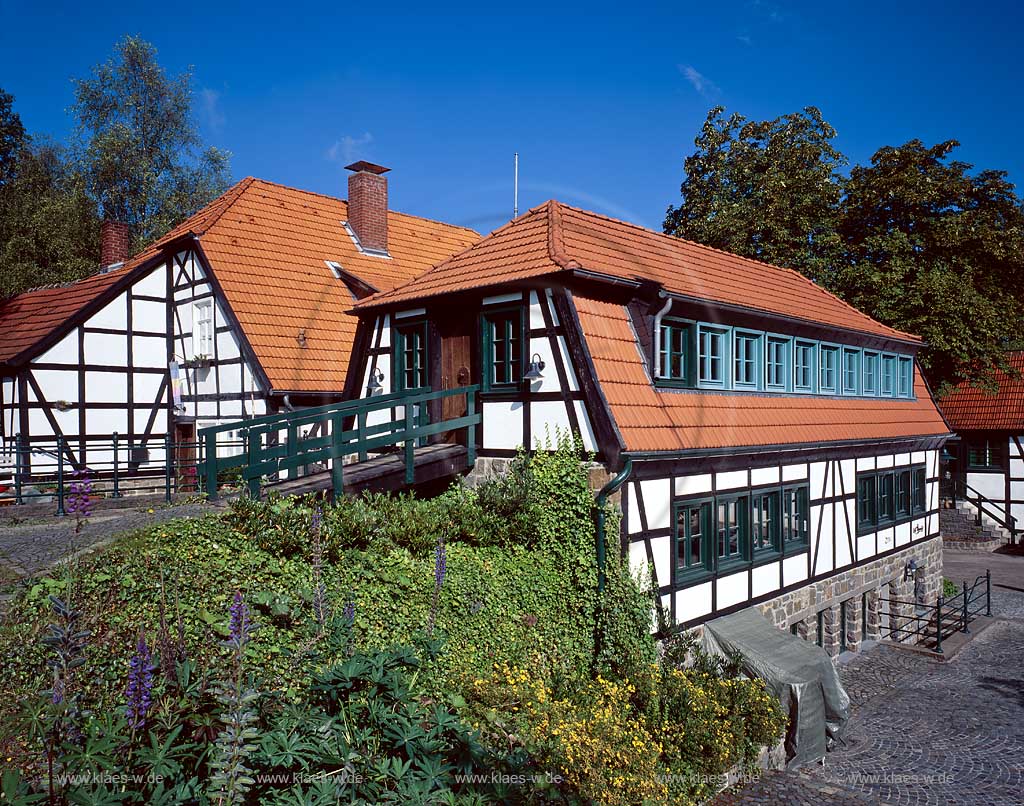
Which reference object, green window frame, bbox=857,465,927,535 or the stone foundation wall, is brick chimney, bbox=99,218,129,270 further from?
green window frame, bbox=857,465,927,535

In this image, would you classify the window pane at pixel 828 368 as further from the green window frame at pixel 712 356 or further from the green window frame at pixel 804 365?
the green window frame at pixel 712 356

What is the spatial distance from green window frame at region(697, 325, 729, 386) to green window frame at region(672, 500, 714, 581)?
2162mm

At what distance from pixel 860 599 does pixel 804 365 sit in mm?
5341

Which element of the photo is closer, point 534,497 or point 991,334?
point 534,497

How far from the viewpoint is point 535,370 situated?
10711mm

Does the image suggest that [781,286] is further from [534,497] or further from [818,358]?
[534,497]

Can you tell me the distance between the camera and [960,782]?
9.70m

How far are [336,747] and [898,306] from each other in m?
23.7

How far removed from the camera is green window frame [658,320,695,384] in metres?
11.8

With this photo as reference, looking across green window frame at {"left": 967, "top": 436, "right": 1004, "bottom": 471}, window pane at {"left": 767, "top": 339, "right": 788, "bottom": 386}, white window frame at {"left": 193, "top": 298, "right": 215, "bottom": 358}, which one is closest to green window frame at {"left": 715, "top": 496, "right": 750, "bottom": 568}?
window pane at {"left": 767, "top": 339, "right": 788, "bottom": 386}

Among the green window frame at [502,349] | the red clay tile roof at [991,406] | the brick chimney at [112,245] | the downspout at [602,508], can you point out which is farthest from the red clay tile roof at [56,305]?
the red clay tile roof at [991,406]

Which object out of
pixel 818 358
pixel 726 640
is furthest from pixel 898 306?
pixel 726 640

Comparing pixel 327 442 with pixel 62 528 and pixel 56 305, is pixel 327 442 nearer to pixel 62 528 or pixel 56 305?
pixel 62 528

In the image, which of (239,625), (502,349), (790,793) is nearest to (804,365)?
(502,349)
